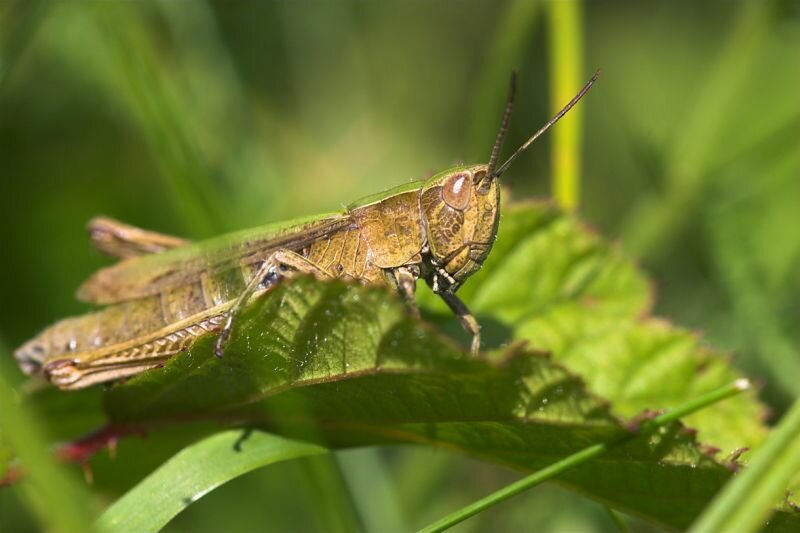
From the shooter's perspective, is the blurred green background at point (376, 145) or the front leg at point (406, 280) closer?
the front leg at point (406, 280)

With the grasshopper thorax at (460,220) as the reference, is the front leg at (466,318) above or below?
below

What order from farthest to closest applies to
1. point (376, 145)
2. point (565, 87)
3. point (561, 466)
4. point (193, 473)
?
point (376, 145) → point (565, 87) → point (193, 473) → point (561, 466)

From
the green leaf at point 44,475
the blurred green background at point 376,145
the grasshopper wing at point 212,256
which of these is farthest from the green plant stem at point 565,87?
the green leaf at point 44,475

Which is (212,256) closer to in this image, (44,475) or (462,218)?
(462,218)

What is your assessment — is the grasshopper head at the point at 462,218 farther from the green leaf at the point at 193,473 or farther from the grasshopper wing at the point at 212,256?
the green leaf at the point at 193,473

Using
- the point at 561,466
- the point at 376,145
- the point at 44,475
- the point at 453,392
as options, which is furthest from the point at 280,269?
the point at 376,145

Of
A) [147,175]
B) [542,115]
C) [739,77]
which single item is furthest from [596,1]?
[147,175]

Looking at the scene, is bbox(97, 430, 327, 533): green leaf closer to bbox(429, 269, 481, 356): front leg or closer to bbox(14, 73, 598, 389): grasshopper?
bbox(14, 73, 598, 389): grasshopper
